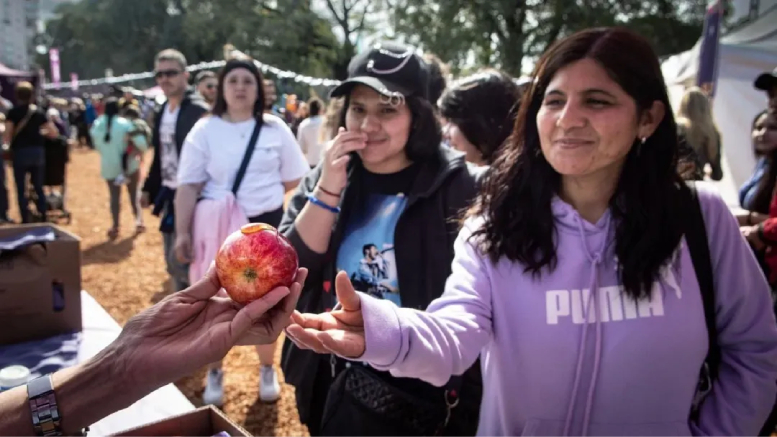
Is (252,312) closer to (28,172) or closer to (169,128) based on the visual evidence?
(169,128)

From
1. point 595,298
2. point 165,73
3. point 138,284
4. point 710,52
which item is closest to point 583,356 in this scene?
point 595,298

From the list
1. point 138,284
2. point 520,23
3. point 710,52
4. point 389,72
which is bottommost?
point 138,284

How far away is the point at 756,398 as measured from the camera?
5.40ft

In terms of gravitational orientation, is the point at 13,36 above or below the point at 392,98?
above

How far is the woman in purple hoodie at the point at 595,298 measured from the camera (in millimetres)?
1563

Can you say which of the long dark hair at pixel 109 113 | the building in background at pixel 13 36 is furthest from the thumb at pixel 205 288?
the building in background at pixel 13 36

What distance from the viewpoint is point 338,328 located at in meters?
1.49

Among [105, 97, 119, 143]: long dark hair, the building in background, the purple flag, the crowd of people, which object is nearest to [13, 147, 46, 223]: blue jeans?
[105, 97, 119, 143]: long dark hair

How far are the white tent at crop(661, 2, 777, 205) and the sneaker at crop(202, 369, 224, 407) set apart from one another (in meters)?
6.68

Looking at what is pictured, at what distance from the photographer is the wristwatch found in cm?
114

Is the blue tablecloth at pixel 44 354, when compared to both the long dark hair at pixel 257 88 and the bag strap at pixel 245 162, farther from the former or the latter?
the long dark hair at pixel 257 88

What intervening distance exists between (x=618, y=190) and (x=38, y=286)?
2.17m

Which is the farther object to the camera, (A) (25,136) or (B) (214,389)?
(A) (25,136)

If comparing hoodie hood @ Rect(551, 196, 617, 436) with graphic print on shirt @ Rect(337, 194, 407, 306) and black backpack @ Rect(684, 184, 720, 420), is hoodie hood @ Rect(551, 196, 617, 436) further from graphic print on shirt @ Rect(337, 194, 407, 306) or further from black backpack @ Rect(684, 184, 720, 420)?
graphic print on shirt @ Rect(337, 194, 407, 306)
